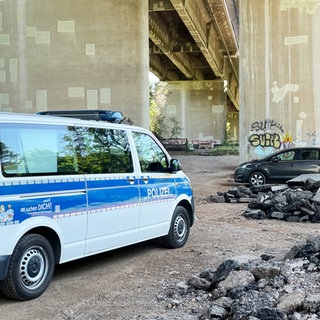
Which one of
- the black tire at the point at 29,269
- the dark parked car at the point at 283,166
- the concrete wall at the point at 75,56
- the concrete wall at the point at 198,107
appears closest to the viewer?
the black tire at the point at 29,269

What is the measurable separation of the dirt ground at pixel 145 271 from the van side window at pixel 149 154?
1301 mm

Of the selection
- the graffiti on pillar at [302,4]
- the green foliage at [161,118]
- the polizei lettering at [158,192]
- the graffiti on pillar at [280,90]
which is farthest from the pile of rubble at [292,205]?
the green foliage at [161,118]

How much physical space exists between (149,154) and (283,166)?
10.4 metres

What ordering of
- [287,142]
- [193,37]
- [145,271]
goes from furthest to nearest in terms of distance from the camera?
[193,37] → [287,142] → [145,271]

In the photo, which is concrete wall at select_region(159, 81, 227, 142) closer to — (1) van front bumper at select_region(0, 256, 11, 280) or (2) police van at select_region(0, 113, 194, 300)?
(2) police van at select_region(0, 113, 194, 300)

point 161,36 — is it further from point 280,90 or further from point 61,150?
point 61,150

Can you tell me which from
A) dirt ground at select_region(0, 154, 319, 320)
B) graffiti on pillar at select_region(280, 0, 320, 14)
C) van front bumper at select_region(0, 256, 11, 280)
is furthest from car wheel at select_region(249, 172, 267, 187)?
van front bumper at select_region(0, 256, 11, 280)

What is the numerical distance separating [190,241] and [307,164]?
30.8 feet

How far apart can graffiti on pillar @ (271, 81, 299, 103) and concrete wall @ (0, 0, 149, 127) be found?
18.7ft

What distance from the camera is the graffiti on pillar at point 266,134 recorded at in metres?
21.9

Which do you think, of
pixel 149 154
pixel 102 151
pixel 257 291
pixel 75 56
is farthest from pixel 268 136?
pixel 257 291

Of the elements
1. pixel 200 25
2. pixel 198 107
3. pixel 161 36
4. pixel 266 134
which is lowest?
pixel 266 134

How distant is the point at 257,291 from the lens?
185 inches

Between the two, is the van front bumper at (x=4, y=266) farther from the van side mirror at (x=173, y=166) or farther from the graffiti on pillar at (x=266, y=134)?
the graffiti on pillar at (x=266, y=134)
